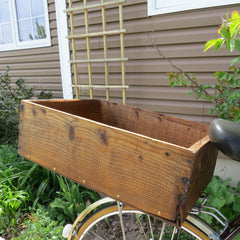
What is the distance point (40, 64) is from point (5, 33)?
1.34 m

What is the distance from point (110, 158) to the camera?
938 mm

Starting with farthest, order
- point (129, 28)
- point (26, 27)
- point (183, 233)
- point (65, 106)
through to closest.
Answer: point (26, 27) → point (129, 28) → point (183, 233) → point (65, 106)

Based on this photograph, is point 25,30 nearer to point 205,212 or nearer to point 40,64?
point 40,64

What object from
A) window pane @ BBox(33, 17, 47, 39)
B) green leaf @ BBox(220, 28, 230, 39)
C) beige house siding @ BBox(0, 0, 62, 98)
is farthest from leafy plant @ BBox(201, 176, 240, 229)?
window pane @ BBox(33, 17, 47, 39)

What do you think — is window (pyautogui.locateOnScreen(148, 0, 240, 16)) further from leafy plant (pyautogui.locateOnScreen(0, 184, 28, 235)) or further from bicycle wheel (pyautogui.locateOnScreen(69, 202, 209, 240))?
leafy plant (pyautogui.locateOnScreen(0, 184, 28, 235))

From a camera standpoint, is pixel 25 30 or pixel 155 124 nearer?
pixel 155 124

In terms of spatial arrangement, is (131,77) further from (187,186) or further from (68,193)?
(187,186)

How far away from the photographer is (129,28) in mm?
2621

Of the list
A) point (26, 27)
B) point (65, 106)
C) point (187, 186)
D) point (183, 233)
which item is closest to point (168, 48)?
point (65, 106)

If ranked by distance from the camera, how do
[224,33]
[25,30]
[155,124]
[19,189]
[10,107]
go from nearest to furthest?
[224,33]
[155,124]
[19,189]
[10,107]
[25,30]

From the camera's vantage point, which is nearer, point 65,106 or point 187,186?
point 187,186

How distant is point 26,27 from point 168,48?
280 cm

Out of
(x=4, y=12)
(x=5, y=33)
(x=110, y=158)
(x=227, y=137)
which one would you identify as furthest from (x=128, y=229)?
(x=4, y=12)

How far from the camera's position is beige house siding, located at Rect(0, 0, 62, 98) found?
346cm
